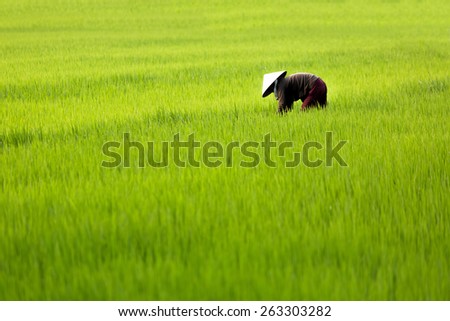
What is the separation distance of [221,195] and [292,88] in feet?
8.85

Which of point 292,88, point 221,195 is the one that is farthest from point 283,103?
point 221,195

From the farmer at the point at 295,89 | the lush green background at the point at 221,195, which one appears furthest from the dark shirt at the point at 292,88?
the lush green background at the point at 221,195

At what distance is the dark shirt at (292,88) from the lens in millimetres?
5438

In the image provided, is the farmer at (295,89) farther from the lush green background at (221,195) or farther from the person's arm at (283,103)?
the lush green background at (221,195)

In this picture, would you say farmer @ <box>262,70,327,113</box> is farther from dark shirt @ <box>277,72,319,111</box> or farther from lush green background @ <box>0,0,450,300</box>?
lush green background @ <box>0,0,450,300</box>

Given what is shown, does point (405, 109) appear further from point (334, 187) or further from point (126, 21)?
point (126, 21)

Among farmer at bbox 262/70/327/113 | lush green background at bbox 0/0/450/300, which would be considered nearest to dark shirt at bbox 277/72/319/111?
farmer at bbox 262/70/327/113

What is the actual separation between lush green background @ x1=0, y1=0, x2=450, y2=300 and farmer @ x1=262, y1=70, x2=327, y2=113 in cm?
17

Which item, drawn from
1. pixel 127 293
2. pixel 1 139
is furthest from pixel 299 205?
pixel 1 139

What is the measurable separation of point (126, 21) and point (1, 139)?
16819mm

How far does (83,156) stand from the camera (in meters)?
4.09

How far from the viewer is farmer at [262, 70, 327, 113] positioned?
17.6ft

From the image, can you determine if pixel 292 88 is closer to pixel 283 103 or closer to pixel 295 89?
pixel 295 89

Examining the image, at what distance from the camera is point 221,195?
310 cm
